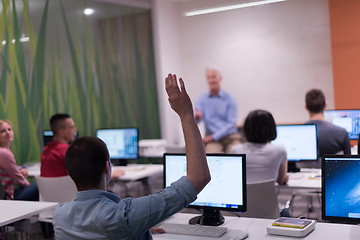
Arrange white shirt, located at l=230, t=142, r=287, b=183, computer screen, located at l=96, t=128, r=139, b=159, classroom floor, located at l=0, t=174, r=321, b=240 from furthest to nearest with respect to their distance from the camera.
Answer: computer screen, located at l=96, t=128, r=139, b=159
classroom floor, located at l=0, t=174, r=321, b=240
white shirt, located at l=230, t=142, r=287, b=183

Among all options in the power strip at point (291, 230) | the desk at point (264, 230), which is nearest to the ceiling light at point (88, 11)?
the desk at point (264, 230)

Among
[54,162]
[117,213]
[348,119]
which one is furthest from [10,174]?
[348,119]

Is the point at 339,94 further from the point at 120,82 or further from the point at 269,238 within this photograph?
the point at 269,238

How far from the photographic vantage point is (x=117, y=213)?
180 centimetres

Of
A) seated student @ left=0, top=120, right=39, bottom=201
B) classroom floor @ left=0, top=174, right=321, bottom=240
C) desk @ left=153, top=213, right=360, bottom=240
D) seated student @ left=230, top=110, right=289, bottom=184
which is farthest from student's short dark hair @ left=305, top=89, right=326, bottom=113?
seated student @ left=0, top=120, right=39, bottom=201

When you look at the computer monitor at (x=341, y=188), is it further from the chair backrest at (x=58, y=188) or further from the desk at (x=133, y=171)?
the desk at (x=133, y=171)

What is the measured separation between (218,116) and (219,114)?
4 cm

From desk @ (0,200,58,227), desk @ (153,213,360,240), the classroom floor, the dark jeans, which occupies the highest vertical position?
desk @ (0,200,58,227)

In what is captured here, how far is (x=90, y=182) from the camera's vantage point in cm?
191

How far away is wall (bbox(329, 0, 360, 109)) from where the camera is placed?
289 inches

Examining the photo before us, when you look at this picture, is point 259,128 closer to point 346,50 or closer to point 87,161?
point 87,161

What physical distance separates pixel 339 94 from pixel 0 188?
5241 millimetres

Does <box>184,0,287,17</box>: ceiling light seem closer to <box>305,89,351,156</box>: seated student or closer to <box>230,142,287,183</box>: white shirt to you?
<box>305,89,351,156</box>: seated student

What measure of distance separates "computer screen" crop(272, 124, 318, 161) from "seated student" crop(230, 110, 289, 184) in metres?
0.87
